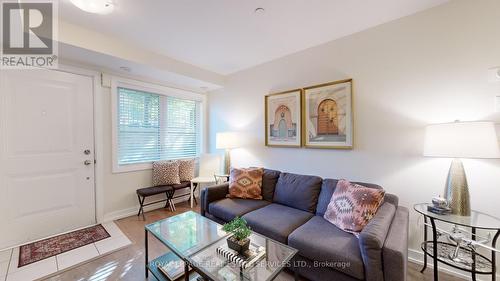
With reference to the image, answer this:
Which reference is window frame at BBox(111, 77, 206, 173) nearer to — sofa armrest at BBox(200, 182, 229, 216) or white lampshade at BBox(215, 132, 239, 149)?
white lampshade at BBox(215, 132, 239, 149)

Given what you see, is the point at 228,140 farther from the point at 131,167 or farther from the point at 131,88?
the point at 131,88

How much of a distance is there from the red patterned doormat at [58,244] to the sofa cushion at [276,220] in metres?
1.95

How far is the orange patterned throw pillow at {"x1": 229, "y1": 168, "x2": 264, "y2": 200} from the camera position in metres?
2.67

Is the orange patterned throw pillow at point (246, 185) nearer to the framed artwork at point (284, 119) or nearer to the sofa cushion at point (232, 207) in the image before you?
the sofa cushion at point (232, 207)

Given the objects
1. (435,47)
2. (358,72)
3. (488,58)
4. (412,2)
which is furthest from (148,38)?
(488,58)

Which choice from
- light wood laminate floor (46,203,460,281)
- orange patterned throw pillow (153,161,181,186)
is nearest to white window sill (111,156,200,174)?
orange patterned throw pillow (153,161,181,186)

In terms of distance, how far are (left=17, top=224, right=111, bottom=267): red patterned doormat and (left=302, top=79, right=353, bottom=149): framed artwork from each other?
118 inches

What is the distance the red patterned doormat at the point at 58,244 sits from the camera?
80.5 inches

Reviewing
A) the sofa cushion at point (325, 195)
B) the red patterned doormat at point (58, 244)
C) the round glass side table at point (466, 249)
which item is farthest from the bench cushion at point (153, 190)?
the round glass side table at point (466, 249)

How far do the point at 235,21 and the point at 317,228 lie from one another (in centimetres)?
225

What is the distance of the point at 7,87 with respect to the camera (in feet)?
7.22

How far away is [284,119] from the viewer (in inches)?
117

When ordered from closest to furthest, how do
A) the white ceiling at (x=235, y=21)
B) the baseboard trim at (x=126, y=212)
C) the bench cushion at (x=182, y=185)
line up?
1. the white ceiling at (x=235, y=21)
2. the baseboard trim at (x=126, y=212)
3. the bench cushion at (x=182, y=185)

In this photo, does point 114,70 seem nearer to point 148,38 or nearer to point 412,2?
point 148,38
